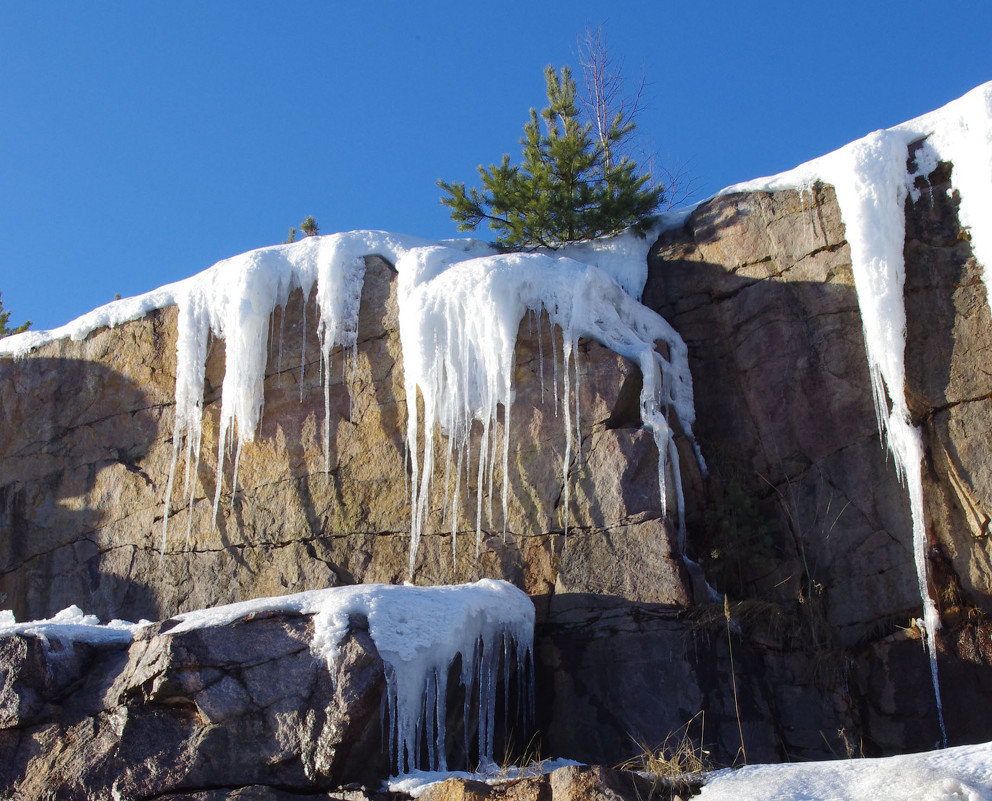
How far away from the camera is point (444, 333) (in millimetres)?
8562

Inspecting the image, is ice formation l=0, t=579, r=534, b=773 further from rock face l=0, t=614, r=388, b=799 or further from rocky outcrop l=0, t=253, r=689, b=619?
rocky outcrop l=0, t=253, r=689, b=619

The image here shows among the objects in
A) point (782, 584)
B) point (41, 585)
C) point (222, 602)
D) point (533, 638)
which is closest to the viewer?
point (533, 638)

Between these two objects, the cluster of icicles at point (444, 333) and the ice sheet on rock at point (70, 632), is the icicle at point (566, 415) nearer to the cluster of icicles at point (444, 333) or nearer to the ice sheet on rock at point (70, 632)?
the cluster of icicles at point (444, 333)

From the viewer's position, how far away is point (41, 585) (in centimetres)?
936

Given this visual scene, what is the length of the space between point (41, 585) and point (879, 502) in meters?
7.24

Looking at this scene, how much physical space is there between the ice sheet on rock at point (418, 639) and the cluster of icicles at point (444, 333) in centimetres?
135

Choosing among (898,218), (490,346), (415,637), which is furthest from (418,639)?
(898,218)

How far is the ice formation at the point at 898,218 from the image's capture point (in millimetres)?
7801

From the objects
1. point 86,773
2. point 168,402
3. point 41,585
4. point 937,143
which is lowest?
point 86,773

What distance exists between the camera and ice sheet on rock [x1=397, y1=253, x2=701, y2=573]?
27.1 ft

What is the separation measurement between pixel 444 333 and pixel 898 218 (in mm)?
3753

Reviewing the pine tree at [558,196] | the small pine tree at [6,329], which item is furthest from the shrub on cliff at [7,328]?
the pine tree at [558,196]

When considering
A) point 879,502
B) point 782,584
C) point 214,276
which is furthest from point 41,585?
point 879,502

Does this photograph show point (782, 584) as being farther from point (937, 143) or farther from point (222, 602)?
point (222, 602)
